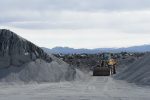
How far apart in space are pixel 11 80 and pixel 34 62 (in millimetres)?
4827

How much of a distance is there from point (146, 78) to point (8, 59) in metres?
12.6

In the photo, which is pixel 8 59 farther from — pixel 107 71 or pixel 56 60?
pixel 107 71

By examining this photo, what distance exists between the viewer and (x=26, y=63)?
43.1 metres

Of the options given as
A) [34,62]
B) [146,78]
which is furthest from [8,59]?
[146,78]

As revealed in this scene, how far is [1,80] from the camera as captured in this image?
38750 millimetres

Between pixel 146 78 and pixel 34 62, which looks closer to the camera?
pixel 146 78

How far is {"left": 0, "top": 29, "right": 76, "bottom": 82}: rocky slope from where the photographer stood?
1613 inches

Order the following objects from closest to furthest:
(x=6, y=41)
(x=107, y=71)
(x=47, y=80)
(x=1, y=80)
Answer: (x=1, y=80)
(x=47, y=80)
(x=6, y=41)
(x=107, y=71)

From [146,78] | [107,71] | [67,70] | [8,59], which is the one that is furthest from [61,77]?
[107,71]

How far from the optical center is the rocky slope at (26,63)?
134 feet

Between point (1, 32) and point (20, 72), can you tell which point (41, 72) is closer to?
point (20, 72)

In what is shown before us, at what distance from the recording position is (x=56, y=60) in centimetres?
4666

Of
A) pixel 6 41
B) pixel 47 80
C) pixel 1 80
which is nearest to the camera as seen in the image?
pixel 1 80

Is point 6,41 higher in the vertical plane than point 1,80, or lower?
higher
